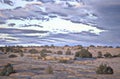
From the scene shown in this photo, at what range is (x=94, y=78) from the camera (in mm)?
27141

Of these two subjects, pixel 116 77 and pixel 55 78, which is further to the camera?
pixel 116 77

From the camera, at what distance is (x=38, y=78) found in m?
26.4

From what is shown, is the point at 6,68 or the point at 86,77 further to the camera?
the point at 6,68

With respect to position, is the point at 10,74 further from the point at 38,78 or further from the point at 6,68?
the point at 38,78

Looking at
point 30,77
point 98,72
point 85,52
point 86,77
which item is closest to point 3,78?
point 30,77

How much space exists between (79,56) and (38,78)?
25970 millimetres

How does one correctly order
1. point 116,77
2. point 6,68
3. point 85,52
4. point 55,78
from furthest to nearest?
point 85,52, point 6,68, point 116,77, point 55,78

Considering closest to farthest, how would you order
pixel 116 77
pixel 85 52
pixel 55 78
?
pixel 55 78 → pixel 116 77 → pixel 85 52

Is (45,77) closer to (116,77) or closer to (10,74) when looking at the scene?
(10,74)

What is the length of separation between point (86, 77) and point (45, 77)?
3.61m

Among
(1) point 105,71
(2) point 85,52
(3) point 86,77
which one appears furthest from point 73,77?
(2) point 85,52

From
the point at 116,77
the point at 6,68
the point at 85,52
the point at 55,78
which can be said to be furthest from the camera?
the point at 85,52

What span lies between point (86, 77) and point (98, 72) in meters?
3.86

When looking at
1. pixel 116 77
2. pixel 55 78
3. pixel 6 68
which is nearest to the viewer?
pixel 55 78
